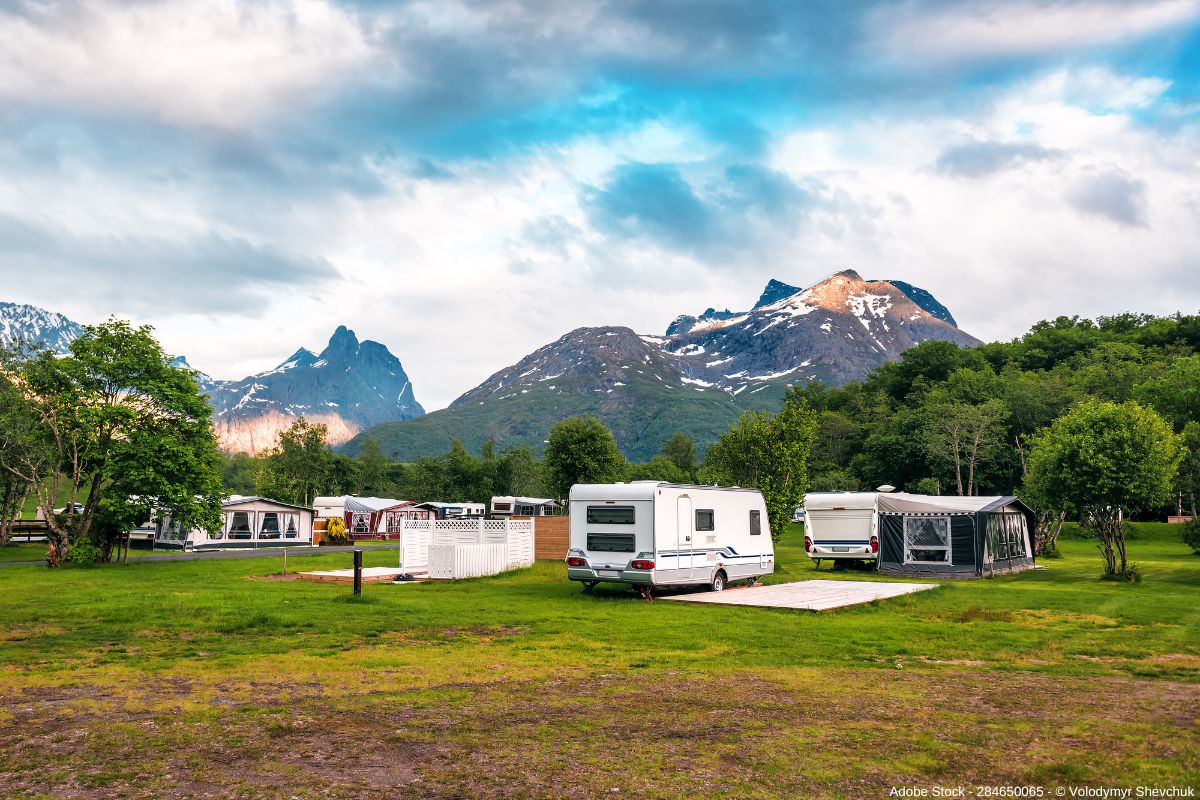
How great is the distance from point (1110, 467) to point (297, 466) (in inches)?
3204

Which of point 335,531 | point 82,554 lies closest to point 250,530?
point 335,531

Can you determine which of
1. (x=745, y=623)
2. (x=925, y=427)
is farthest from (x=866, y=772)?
(x=925, y=427)

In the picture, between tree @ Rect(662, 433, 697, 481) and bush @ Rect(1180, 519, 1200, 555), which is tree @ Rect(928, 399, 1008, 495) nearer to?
bush @ Rect(1180, 519, 1200, 555)

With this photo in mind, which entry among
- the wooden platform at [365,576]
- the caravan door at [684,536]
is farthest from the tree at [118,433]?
the caravan door at [684,536]

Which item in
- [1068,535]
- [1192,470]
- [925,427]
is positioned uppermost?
[925,427]

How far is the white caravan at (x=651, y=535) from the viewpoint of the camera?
60.5 feet

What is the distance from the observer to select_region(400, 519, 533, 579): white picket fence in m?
24.1

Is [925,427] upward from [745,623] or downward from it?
upward

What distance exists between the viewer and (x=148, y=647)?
37.5 feet

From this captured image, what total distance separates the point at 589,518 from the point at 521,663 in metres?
8.85

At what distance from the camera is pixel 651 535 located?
18.4 metres

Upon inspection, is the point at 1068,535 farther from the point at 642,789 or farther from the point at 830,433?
the point at 642,789

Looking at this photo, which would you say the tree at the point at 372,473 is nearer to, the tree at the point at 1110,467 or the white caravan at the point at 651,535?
the white caravan at the point at 651,535

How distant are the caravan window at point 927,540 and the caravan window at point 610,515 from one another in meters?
14.6
